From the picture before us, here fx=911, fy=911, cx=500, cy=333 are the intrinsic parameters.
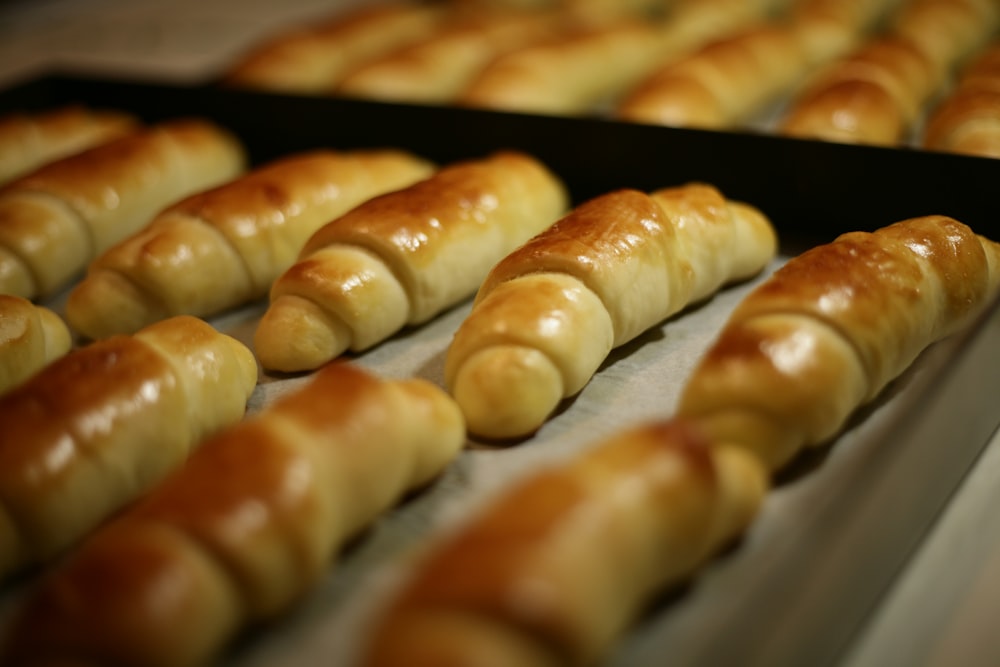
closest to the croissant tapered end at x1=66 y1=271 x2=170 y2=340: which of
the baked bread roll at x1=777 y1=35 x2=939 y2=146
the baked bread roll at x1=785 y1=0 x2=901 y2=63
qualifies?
the baked bread roll at x1=777 y1=35 x2=939 y2=146

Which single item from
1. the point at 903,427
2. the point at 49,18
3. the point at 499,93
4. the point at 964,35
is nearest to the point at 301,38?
the point at 499,93

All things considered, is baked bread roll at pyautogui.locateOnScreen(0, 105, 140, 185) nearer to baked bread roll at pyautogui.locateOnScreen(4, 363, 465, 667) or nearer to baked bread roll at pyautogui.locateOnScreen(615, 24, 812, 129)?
baked bread roll at pyautogui.locateOnScreen(615, 24, 812, 129)

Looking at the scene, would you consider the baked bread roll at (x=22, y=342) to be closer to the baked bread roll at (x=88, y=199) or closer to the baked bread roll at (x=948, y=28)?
the baked bread roll at (x=88, y=199)

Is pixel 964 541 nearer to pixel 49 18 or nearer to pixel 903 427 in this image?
pixel 903 427

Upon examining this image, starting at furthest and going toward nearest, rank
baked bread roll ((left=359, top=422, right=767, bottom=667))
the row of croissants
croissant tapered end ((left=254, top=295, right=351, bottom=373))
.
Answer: the row of croissants, croissant tapered end ((left=254, top=295, right=351, bottom=373)), baked bread roll ((left=359, top=422, right=767, bottom=667))

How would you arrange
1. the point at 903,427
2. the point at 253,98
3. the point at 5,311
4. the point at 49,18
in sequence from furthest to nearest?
the point at 49,18, the point at 253,98, the point at 5,311, the point at 903,427

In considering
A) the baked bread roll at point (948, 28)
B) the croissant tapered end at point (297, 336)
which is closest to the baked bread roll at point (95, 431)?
the croissant tapered end at point (297, 336)
